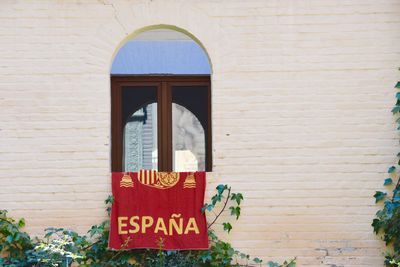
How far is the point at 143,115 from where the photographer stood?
9266 millimetres

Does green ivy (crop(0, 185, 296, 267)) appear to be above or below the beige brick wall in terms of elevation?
below

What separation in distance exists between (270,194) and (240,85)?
1285 millimetres

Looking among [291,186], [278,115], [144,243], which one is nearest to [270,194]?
[291,186]

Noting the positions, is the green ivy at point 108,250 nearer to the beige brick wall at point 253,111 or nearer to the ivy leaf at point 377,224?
the beige brick wall at point 253,111

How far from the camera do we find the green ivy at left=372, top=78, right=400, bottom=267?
822 cm

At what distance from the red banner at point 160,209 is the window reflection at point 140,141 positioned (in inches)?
30.4

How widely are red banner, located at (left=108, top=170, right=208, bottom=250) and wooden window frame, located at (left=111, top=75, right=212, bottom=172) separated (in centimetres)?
59

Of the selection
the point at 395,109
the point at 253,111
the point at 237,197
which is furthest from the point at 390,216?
the point at 253,111

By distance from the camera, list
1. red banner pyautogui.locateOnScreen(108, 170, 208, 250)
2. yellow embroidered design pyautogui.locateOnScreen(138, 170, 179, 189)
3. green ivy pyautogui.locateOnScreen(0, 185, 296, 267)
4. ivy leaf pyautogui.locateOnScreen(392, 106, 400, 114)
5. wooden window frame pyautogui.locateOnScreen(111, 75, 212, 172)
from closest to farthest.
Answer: green ivy pyautogui.locateOnScreen(0, 185, 296, 267)
red banner pyautogui.locateOnScreen(108, 170, 208, 250)
yellow embroidered design pyautogui.locateOnScreen(138, 170, 179, 189)
ivy leaf pyautogui.locateOnScreen(392, 106, 400, 114)
wooden window frame pyautogui.locateOnScreen(111, 75, 212, 172)

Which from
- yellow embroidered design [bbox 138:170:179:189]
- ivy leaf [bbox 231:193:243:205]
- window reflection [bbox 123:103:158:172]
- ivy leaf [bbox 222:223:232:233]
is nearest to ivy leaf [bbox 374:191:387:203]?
ivy leaf [bbox 231:193:243:205]

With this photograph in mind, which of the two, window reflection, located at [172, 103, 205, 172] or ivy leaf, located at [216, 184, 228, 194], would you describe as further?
window reflection, located at [172, 103, 205, 172]

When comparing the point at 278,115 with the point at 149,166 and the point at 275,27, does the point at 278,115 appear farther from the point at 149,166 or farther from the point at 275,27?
the point at 149,166

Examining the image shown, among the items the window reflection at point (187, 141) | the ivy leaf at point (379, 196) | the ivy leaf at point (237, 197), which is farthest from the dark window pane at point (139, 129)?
the ivy leaf at point (379, 196)

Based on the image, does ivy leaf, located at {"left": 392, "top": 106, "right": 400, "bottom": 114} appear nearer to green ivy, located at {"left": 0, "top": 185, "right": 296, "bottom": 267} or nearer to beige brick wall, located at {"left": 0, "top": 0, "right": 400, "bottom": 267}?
beige brick wall, located at {"left": 0, "top": 0, "right": 400, "bottom": 267}
